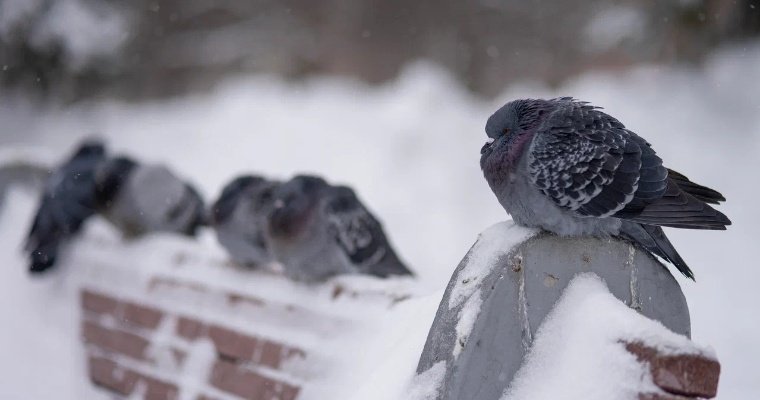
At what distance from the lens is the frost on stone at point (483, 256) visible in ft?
4.64

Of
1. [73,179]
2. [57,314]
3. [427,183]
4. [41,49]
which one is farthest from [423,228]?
[41,49]

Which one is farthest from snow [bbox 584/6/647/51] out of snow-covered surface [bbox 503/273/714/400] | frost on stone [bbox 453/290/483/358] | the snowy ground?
frost on stone [bbox 453/290/483/358]

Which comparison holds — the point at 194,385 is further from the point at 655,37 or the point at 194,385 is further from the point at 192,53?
the point at 192,53

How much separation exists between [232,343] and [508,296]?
1278mm

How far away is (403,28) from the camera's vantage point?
10422mm

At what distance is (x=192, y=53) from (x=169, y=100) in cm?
109

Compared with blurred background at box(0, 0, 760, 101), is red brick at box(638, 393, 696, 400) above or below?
below

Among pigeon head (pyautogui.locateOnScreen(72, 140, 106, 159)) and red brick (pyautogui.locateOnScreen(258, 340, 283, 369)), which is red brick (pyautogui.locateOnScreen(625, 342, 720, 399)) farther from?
pigeon head (pyautogui.locateOnScreen(72, 140, 106, 159))

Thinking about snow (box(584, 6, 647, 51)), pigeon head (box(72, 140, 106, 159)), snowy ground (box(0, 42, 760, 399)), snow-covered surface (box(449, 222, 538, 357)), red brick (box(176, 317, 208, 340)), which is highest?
snow (box(584, 6, 647, 51))

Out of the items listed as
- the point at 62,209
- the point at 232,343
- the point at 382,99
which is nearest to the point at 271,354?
the point at 232,343

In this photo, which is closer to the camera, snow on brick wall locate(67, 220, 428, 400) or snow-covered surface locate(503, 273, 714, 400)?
snow-covered surface locate(503, 273, 714, 400)

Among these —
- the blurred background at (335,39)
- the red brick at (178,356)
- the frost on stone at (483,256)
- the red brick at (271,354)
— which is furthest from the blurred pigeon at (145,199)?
the blurred background at (335,39)

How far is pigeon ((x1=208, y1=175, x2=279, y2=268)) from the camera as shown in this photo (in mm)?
3000

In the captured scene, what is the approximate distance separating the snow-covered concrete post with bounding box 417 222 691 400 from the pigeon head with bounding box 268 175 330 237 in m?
1.47
